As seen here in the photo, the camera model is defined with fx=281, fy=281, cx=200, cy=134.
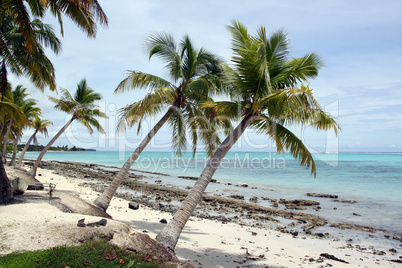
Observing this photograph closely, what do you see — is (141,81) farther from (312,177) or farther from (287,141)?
(312,177)

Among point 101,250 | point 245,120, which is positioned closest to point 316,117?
point 245,120

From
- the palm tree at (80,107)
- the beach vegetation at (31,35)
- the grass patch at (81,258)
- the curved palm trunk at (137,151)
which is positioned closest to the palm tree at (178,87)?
the curved palm trunk at (137,151)

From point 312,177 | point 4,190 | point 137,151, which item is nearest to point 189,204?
point 137,151

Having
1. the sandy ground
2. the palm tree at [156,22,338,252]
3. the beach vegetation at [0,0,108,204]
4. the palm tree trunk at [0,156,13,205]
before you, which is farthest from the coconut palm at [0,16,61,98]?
the palm tree at [156,22,338,252]

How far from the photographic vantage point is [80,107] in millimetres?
17125

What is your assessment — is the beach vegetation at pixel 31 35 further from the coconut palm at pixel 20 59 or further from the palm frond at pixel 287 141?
the palm frond at pixel 287 141

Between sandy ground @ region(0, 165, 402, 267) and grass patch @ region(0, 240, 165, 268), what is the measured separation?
0.49 m

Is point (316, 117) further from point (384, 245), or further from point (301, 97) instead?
point (384, 245)

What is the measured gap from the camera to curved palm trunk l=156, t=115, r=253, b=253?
19.9 feet

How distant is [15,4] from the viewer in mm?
7699

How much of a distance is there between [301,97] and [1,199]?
8.33 m

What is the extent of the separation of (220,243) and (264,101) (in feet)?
14.9

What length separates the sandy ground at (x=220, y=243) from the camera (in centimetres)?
555

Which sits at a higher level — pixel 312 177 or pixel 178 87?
pixel 178 87
